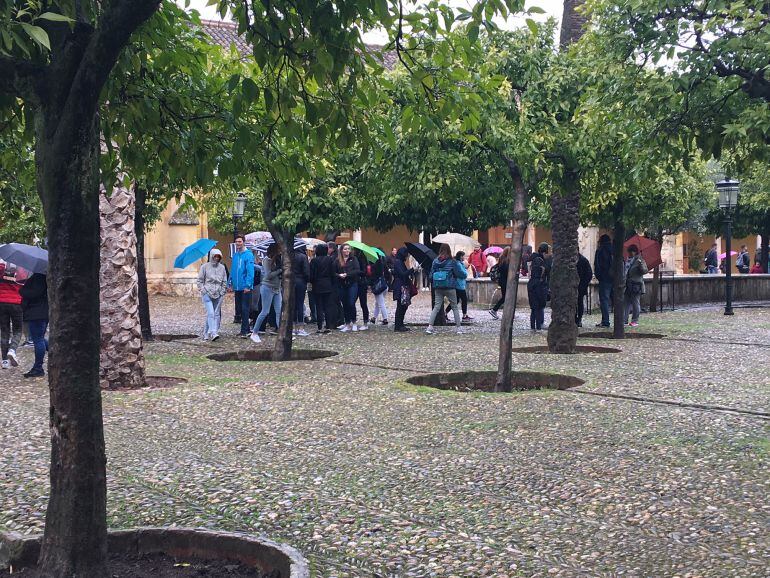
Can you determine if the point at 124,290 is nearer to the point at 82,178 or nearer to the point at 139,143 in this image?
the point at 139,143

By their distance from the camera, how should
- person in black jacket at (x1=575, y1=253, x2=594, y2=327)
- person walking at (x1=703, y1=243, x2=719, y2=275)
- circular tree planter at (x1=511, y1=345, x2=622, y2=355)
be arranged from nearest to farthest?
circular tree planter at (x1=511, y1=345, x2=622, y2=355), person in black jacket at (x1=575, y1=253, x2=594, y2=327), person walking at (x1=703, y1=243, x2=719, y2=275)

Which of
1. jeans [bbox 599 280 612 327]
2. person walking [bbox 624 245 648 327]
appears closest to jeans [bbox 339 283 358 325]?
jeans [bbox 599 280 612 327]

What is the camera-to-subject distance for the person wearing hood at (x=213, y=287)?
734 inches

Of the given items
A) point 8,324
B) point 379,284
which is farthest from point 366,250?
point 8,324

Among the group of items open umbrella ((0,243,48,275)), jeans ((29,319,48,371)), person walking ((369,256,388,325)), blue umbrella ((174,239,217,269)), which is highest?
blue umbrella ((174,239,217,269))

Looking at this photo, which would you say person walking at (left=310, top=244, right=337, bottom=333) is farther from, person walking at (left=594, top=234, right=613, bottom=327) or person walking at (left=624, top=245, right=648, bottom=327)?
person walking at (left=624, top=245, right=648, bottom=327)

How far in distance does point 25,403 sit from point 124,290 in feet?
6.30

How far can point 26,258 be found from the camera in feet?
41.8

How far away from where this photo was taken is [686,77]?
8.18 m

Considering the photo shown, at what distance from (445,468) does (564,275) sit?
9458mm

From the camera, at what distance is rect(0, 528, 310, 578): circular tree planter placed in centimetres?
468

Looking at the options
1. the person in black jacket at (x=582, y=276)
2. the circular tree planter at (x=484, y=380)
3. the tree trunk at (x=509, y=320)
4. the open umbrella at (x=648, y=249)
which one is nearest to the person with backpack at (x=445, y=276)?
the person in black jacket at (x=582, y=276)

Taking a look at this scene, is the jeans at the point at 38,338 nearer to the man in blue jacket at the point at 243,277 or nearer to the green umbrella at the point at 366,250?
the man in blue jacket at the point at 243,277

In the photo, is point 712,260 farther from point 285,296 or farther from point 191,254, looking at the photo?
point 285,296
